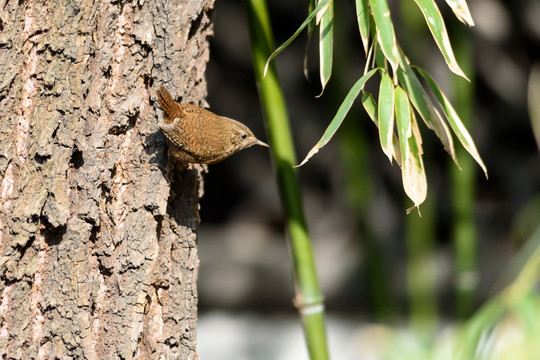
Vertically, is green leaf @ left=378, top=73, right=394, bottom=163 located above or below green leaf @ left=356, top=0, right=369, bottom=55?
below

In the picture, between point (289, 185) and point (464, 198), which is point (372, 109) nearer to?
point (289, 185)

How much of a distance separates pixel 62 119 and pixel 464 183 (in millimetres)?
1430

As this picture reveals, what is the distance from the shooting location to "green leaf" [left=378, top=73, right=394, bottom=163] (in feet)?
4.60

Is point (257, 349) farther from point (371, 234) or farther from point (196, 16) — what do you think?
point (196, 16)

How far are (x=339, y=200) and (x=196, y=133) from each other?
88.9 inches

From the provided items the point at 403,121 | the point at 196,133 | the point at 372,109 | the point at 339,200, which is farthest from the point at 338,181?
the point at 403,121

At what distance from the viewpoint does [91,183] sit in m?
1.50

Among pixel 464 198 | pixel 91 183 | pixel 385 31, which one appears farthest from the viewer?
pixel 464 198

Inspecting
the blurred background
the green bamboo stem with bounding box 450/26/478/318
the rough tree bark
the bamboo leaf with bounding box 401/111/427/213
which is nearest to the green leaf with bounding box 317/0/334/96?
the bamboo leaf with bounding box 401/111/427/213

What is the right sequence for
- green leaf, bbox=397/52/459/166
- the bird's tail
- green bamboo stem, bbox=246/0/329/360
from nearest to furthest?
green leaf, bbox=397/52/459/166 → the bird's tail → green bamboo stem, bbox=246/0/329/360

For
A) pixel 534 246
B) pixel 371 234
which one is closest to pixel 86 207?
pixel 371 234

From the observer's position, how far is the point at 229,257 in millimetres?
3965

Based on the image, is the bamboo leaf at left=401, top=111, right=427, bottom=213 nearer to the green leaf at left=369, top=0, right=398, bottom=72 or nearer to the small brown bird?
the green leaf at left=369, top=0, right=398, bottom=72

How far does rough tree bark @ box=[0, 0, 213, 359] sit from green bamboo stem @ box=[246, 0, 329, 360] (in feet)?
0.57
